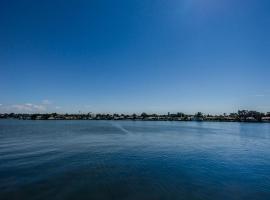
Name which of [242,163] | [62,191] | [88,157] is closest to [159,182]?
[62,191]

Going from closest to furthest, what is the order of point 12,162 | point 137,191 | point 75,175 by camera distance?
point 137,191 < point 75,175 < point 12,162

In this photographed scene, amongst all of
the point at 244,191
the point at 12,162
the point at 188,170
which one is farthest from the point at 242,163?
the point at 12,162

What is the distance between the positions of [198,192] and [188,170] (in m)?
6.20

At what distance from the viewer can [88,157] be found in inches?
1048

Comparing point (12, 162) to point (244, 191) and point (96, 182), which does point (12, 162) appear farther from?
point (244, 191)

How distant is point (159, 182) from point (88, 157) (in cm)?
1254

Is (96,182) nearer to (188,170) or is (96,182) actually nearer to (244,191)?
(188,170)

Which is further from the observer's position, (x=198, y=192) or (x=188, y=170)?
(x=188, y=170)

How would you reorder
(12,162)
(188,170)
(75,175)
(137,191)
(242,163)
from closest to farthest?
1. (137,191)
2. (75,175)
3. (188,170)
4. (12,162)
5. (242,163)

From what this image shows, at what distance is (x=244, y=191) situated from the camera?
52.1ft

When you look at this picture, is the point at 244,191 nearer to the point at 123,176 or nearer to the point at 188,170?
the point at 188,170

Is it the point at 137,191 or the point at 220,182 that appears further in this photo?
the point at 220,182

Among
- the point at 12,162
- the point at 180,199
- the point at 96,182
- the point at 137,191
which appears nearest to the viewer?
the point at 180,199

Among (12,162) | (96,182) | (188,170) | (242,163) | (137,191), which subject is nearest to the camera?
(137,191)
